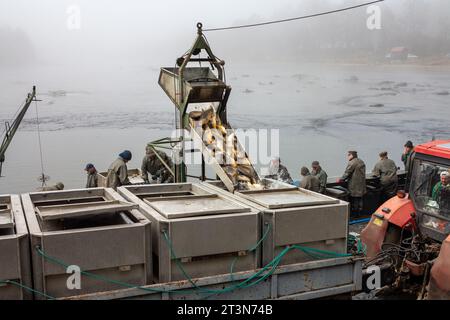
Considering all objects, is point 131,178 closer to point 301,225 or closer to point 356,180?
point 356,180

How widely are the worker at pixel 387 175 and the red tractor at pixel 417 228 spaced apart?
3.35m

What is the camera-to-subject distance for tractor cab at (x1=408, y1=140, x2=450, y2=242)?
5316 mm

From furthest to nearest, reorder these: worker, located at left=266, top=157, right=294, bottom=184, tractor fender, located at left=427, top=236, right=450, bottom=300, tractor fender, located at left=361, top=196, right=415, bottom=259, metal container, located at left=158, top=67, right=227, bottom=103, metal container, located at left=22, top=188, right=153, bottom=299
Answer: worker, located at left=266, top=157, right=294, bottom=184 < metal container, located at left=158, top=67, right=227, bottom=103 < tractor fender, located at left=361, top=196, right=415, bottom=259 < tractor fender, located at left=427, top=236, right=450, bottom=300 < metal container, located at left=22, top=188, right=153, bottom=299

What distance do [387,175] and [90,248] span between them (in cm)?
693

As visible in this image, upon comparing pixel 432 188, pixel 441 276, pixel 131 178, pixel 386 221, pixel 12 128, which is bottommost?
pixel 441 276

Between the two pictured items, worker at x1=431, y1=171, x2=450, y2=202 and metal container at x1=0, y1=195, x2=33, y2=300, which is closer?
metal container at x1=0, y1=195, x2=33, y2=300

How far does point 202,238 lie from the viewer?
3605mm

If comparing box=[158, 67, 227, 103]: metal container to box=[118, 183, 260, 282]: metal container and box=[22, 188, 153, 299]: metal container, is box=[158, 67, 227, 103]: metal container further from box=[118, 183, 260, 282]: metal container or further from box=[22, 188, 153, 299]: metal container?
box=[22, 188, 153, 299]: metal container

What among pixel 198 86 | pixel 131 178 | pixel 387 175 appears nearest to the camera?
pixel 198 86

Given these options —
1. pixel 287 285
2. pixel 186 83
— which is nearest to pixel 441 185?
pixel 287 285

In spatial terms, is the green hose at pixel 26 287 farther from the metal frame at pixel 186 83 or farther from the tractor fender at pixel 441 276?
the metal frame at pixel 186 83

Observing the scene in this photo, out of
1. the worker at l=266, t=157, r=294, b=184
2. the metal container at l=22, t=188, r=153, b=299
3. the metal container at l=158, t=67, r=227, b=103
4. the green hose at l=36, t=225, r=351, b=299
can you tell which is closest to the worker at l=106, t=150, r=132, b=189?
the metal container at l=158, t=67, r=227, b=103

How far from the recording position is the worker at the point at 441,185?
5.14m

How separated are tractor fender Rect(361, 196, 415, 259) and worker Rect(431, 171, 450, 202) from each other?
340 millimetres
